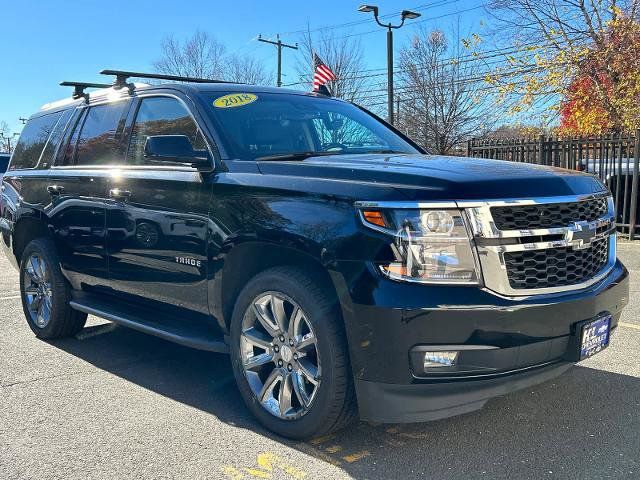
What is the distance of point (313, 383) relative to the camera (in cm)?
318

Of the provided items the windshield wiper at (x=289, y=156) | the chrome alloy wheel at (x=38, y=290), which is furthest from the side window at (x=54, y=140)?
the windshield wiper at (x=289, y=156)

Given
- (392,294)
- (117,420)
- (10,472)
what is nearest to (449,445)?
(392,294)

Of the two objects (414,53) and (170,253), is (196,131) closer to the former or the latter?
(170,253)

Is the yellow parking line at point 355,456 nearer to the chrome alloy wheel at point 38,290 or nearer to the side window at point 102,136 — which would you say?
the side window at point 102,136

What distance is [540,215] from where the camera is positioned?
9.71 feet

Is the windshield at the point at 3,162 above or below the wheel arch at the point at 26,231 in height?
above

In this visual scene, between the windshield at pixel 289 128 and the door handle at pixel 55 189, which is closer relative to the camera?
the windshield at pixel 289 128

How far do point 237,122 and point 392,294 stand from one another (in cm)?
181

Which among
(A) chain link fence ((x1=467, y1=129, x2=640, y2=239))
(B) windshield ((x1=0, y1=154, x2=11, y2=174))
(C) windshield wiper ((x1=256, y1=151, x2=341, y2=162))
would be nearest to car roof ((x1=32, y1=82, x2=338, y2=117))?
(C) windshield wiper ((x1=256, y1=151, x2=341, y2=162))

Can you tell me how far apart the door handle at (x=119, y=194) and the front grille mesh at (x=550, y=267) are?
260cm

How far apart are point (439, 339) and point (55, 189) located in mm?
3632

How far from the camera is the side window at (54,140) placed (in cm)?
545

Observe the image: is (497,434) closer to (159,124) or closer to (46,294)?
(159,124)

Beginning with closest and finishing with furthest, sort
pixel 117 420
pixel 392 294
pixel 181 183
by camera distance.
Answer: pixel 392 294
pixel 117 420
pixel 181 183
